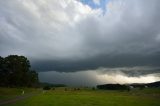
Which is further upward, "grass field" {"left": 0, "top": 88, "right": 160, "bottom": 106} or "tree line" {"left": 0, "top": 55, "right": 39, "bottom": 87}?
"tree line" {"left": 0, "top": 55, "right": 39, "bottom": 87}

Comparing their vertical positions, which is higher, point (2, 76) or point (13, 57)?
point (13, 57)

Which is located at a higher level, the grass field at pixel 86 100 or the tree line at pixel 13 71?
the tree line at pixel 13 71

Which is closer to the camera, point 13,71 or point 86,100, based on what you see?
point 86,100

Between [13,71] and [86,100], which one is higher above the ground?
[13,71]

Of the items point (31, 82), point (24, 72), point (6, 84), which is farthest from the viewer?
point (31, 82)

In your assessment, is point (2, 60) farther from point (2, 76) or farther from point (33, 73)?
point (33, 73)

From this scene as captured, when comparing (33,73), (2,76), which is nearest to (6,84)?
(2,76)

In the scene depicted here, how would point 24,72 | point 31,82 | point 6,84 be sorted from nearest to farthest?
point 6,84 < point 24,72 < point 31,82

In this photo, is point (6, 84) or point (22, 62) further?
point (22, 62)

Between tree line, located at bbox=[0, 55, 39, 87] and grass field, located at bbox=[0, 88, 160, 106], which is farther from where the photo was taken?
tree line, located at bbox=[0, 55, 39, 87]

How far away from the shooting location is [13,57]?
158250mm

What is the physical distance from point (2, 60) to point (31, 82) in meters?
25.0

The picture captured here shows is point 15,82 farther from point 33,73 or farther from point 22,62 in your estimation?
point 33,73

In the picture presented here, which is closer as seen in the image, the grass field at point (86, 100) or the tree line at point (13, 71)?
the grass field at point (86, 100)
